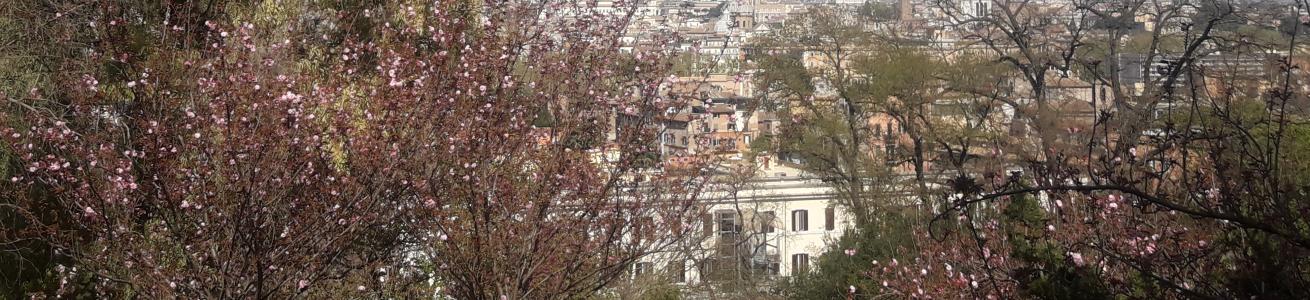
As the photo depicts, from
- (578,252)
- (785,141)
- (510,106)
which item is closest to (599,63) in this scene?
(510,106)

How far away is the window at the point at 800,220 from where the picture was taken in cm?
2347

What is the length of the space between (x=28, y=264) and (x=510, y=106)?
288 cm

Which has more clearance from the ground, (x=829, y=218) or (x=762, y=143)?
(x=762, y=143)

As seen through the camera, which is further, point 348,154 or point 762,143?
point 762,143

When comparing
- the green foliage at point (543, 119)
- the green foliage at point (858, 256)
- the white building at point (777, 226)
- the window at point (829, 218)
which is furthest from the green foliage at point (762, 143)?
the green foliage at point (543, 119)

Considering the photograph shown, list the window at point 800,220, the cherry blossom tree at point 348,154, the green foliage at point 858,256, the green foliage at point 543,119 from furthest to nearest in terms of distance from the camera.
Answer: the window at point 800,220 → the green foliage at point 858,256 → the green foliage at point 543,119 → the cherry blossom tree at point 348,154

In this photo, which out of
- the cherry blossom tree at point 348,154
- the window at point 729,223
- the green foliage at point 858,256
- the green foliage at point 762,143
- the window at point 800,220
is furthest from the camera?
the window at point 800,220

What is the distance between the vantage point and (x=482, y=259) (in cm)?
592

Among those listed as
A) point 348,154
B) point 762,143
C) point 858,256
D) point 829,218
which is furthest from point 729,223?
point 348,154

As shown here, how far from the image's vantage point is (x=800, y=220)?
2361cm

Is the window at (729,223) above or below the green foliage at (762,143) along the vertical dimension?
below

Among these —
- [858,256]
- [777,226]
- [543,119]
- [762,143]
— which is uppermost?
[543,119]

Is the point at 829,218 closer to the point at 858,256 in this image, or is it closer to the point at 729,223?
the point at 729,223

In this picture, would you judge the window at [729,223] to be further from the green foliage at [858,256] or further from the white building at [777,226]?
the green foliage at [858,256]
